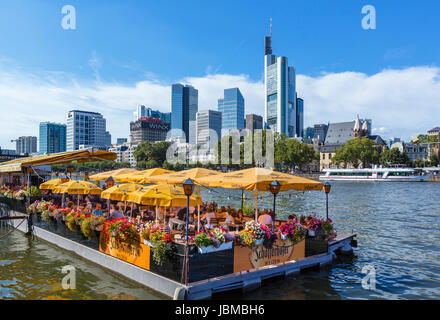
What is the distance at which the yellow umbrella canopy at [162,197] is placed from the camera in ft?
37.1

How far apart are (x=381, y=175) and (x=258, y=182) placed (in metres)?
111

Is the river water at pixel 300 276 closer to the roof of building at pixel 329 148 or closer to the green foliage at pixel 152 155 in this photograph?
the green foliage at pixel 152 155

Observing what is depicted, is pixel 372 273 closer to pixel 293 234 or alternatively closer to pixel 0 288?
pixel 293 234

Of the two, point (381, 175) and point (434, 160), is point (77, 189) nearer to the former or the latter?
point (381, 175)

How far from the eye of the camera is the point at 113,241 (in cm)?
1311

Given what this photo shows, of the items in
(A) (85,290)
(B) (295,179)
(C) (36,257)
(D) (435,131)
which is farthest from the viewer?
(D) (435,131)

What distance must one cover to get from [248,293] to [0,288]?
863 cm

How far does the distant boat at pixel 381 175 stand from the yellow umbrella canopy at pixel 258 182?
4169 inches

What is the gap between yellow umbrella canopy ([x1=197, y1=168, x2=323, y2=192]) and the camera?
1267 cm

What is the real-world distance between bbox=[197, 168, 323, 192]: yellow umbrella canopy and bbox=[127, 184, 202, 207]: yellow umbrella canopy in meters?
Answer: 1.77

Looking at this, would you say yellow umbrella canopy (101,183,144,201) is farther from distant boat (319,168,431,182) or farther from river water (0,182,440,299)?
distant boat (319,168,431,182)

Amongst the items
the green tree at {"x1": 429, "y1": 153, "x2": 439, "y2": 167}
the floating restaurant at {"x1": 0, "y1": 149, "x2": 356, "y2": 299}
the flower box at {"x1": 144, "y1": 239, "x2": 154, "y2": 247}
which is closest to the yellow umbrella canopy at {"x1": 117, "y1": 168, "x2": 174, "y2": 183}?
the floating restaurant at {"x1": 0, "y1": 149, "x2": 356, "y2": 299}

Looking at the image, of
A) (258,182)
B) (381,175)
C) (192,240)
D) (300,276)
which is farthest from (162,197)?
(381,175)
